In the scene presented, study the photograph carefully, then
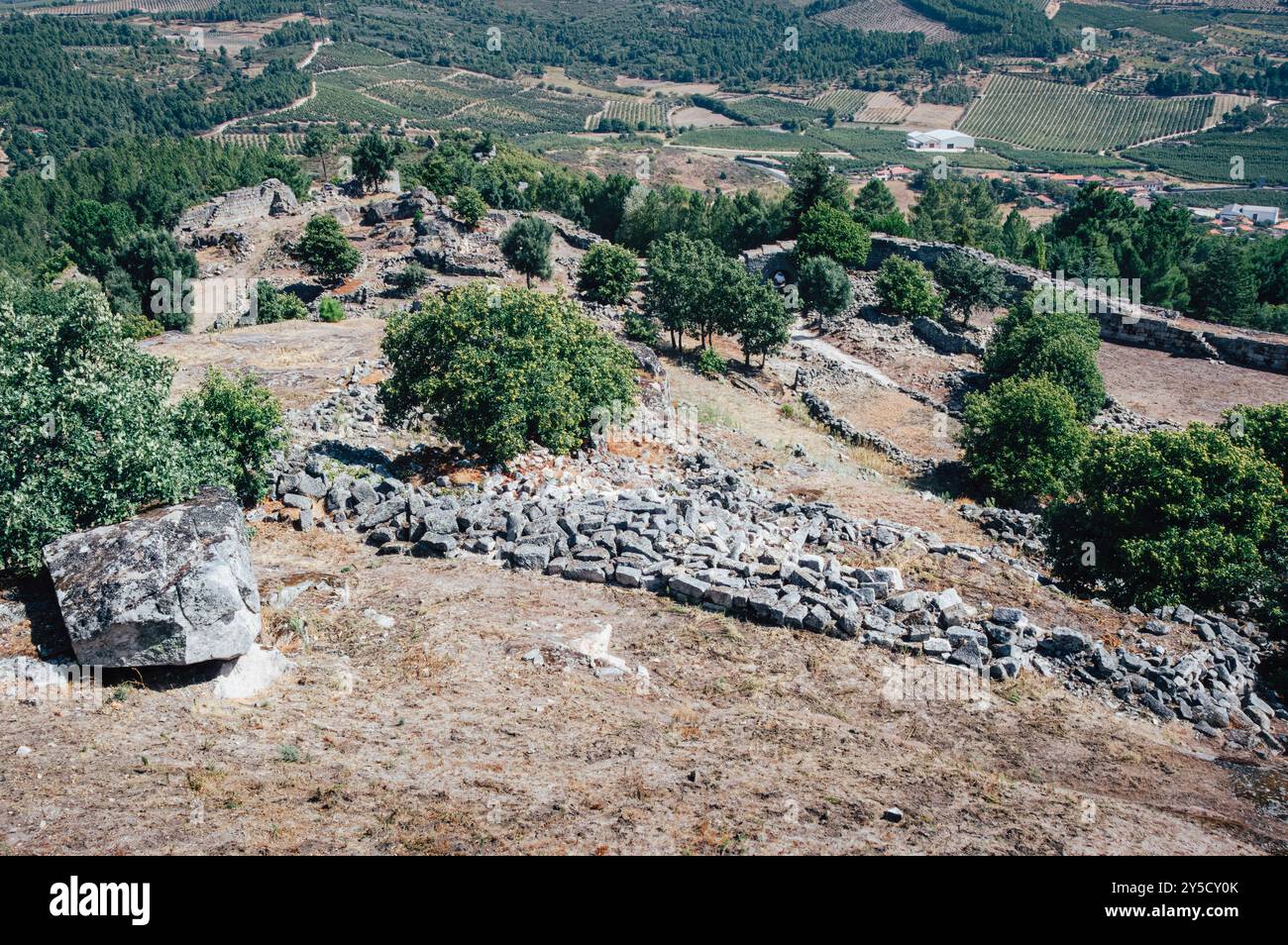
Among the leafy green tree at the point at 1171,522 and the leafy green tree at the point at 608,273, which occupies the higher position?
the leafy green tree at the point at 608,273

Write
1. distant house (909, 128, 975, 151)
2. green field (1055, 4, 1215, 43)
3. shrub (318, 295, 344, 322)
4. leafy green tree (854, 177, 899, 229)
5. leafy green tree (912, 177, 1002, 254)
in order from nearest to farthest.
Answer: shrub (318, 295, 344, 322)
leafy green tree (854, 177, 899, 229)
leafy green tree (912, 177, 1002, 254)
distant house (909, 128, 975, 151)
green field (1055, 4, 1215, 43)

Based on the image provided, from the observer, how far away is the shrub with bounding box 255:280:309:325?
38656mm

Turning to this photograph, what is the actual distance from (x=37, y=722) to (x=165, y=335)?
1155 inches

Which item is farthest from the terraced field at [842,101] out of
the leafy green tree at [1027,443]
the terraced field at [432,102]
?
the leafy green tree at [1027,443]

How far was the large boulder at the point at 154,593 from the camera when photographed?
1080 cm

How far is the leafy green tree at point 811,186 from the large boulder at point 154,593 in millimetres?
44424

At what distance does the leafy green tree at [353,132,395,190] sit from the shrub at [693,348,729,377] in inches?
1478

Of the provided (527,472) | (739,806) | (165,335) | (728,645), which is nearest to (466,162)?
(165,335)

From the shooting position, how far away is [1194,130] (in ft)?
487

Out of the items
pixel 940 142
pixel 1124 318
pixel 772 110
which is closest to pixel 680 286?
pixel 1124 318

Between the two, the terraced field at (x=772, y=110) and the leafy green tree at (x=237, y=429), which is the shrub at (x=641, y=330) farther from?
the terraced field at (x=772, y=110)

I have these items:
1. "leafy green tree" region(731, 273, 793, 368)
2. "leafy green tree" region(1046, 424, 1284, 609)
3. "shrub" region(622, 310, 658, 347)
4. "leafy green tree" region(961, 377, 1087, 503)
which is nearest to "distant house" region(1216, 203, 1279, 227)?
"leafy green tree" region(731, 273, 793, 368)

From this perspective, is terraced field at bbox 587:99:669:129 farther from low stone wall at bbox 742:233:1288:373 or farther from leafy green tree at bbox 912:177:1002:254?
low stone wall at bbox 742:233:1288:373

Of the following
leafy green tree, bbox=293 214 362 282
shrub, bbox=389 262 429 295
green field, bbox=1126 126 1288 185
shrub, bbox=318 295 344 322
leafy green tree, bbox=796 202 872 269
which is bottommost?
shrub, bbox=318 295 344 322
